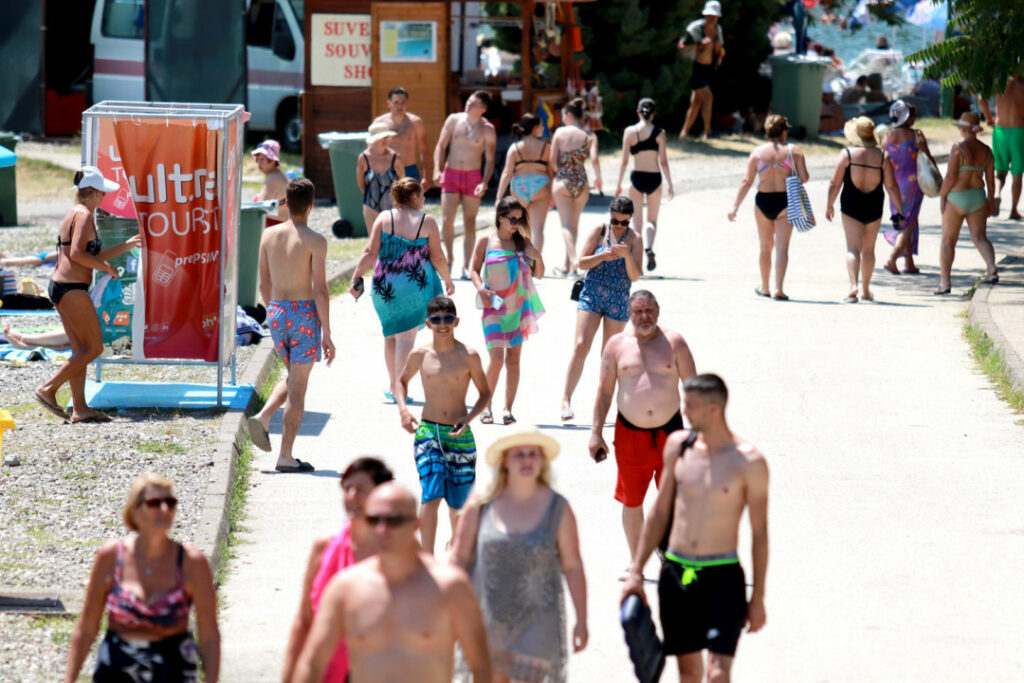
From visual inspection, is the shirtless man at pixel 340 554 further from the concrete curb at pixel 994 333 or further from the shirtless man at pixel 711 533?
the concrete curb at pixel 994 333

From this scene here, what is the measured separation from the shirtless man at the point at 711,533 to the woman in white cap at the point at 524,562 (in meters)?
0.38

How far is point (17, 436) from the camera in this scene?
11.5m

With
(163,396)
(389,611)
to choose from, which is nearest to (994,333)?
(163,396)

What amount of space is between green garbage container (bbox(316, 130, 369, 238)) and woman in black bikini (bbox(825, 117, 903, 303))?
621cm

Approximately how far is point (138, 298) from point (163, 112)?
4.18 ft

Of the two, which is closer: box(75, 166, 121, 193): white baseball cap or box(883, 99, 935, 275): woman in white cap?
box(75, 166, 121, 193): white baseball cap

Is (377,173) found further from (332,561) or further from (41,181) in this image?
(41,181)

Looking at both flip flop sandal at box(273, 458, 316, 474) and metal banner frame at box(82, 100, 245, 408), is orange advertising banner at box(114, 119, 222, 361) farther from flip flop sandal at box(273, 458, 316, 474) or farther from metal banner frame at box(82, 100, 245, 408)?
flip flop sandal at box(273, 458, 316, 474)

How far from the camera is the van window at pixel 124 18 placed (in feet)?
93.1

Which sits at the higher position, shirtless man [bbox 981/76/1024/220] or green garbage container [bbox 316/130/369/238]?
shirtless man [bbox 981/76/1024/220]

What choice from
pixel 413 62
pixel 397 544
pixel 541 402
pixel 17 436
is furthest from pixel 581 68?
pixel 397 544

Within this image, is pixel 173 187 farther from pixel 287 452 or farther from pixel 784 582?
pixel 784 582

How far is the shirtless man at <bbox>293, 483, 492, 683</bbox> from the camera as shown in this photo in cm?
507

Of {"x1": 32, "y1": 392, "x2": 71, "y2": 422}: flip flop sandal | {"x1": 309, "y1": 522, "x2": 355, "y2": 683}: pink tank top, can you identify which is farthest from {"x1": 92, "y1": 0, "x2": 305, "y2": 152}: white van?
{"x1": 309, "y1": 522, "x2": 355, "y2": 683}: pink tank top
